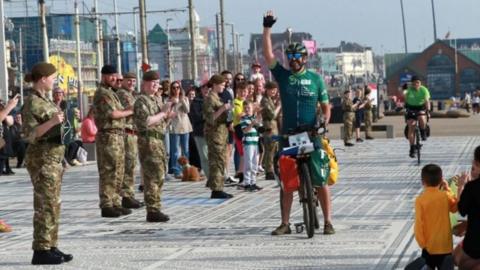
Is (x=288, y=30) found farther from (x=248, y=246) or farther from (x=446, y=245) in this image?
(x=446, y=245)

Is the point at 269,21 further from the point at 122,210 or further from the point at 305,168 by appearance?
the point at 122,210

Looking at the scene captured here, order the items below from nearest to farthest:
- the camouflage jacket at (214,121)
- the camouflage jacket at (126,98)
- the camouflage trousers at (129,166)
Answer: the camouflage jacket at (126,98), the camouflage trousers at (129,166), the camouflage jacket at (214,121)

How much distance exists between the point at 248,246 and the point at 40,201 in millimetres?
2003

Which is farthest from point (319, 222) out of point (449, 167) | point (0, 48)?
point (0, 48)

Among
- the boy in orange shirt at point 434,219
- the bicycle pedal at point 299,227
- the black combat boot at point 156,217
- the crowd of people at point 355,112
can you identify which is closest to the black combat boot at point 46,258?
the bicycle pedal at point 299,227

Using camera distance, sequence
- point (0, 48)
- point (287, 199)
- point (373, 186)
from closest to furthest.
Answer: point (287, 199)
point (373, 186)
point (0, 48)

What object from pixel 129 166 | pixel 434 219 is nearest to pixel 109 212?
pixel 129 166

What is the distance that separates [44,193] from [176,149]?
11.0m

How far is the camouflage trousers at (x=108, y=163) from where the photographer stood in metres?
14.9

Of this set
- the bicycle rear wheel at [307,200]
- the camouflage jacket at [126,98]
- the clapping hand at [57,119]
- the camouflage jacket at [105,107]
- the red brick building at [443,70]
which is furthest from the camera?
the red brick building at [443,70]

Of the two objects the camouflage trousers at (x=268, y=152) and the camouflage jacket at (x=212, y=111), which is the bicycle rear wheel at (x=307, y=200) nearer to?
the camouflage jacket at (x=212, y=111)

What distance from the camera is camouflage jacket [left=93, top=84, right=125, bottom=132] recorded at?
48.4ft

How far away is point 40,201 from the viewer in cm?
1102

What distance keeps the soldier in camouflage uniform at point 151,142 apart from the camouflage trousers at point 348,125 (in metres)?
18.0
